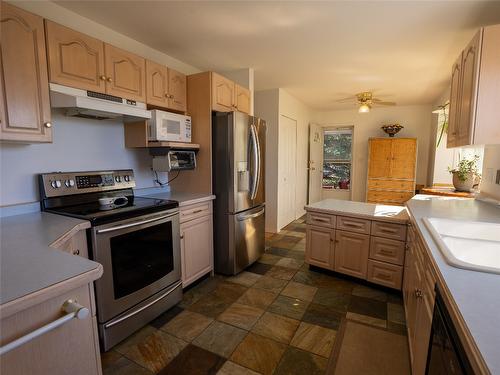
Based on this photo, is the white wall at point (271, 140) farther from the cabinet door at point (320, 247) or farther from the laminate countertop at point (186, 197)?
the laminate countertop at point (186, 197)

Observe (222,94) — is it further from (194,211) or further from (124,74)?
(194,211)

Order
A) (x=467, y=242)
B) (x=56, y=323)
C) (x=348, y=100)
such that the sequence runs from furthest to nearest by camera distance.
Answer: (x=348, y=100) < (x=467, y=242) < (x=56, y=323)

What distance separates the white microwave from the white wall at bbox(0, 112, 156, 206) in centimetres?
39

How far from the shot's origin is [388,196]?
541 cm

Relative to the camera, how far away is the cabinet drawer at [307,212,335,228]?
8.87ft

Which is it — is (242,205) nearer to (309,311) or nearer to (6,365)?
(309,311)

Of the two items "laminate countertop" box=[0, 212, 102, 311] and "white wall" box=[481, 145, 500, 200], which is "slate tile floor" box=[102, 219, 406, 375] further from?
"white wall" box=[481, 145, 500, 200]

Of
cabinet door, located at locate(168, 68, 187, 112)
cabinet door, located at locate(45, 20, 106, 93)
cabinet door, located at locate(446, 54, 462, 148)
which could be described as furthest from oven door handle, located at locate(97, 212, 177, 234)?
cabinet door, located at locate(446, 54, 462, 148)

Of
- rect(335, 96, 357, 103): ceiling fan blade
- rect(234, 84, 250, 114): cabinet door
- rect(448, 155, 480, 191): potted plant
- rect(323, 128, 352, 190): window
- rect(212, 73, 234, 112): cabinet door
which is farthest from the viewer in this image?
rect(323, 128, 352, 190): window

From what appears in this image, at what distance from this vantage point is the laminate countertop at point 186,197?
2.39m

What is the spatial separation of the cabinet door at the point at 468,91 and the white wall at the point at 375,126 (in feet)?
13.1

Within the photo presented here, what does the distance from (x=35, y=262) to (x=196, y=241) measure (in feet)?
5.35

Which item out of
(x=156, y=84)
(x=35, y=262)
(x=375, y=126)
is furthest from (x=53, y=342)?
(x=375, y=126)

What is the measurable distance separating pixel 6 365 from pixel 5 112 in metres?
1.36
